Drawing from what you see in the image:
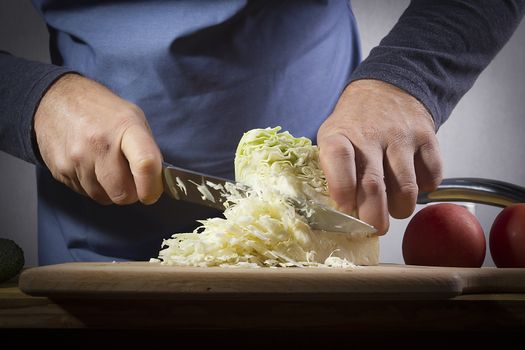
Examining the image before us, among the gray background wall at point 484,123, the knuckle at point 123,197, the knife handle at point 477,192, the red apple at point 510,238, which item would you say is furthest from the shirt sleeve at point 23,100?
the gray background wall at point 484,123

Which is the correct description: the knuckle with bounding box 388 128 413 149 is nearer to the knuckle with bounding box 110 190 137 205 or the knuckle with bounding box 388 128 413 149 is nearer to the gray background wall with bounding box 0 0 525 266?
the knuckle with bounding box 110 190 137 205

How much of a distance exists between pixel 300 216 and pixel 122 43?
715mm

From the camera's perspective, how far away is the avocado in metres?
1.21

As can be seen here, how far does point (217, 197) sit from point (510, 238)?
0.58 m

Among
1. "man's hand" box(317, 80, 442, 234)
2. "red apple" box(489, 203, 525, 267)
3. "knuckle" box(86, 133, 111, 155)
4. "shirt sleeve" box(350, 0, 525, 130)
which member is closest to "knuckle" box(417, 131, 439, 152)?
"man's hand" box(317, 80, 442, 234)

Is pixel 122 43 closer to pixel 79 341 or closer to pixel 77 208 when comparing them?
pixel 77 208

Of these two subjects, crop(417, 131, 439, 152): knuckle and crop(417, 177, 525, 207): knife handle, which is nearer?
crop(417, 131, 439, 152): knuckle

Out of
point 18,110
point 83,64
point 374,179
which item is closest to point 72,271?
point 374,179

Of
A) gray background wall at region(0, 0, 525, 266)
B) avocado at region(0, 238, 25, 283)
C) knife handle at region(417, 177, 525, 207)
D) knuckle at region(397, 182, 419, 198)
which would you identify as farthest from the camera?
gray background wall at region(0, 0, 525, 266)

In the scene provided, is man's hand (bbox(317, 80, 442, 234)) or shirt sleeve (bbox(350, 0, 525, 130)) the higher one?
shirt sleeve (bbox(350, 0, 525, 130))

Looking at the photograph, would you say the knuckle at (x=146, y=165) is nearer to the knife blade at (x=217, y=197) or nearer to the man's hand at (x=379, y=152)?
the knife blade at (x=217, y=197)

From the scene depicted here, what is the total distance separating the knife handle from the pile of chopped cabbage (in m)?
0.35

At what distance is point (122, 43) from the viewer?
1743mm

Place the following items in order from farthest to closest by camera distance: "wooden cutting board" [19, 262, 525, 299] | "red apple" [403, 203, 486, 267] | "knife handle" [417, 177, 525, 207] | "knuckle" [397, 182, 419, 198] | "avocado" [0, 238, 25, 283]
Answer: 1. "knife handle" [417, 177, 525, 207]
2. "red apple" [403, 203, 486, 267]
3. "knuckle" [397, 182, 419, 198]
4. "avocado" [0, 238, 25, 283]
5. "wooden cutting board" [19, 262, 525, 299]
